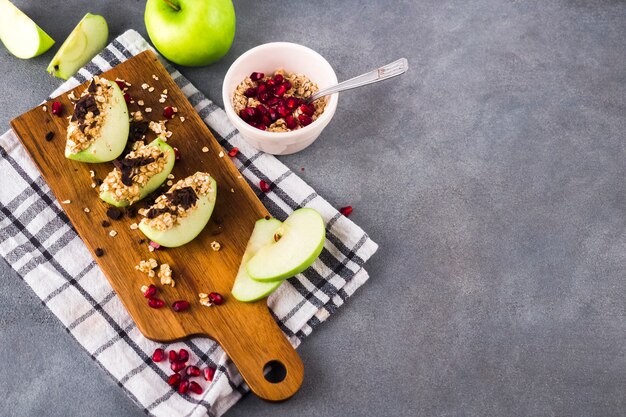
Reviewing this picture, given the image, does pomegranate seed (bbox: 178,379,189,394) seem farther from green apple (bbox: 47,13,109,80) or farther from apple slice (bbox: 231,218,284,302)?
green apple (bbox: 47,13,109,80)

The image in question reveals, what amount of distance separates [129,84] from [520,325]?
1.69 meters

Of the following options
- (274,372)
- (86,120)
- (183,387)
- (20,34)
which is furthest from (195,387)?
(20,34)

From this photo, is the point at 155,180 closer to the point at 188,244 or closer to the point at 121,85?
the point at 188,244

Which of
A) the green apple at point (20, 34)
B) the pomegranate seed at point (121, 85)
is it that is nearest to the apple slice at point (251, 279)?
the pomegranate seed at point (121, 85)

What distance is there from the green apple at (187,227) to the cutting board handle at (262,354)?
1.10 feet

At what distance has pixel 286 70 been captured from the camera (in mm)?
Result: 2375

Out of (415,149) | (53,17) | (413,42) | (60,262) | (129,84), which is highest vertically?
(53,17)

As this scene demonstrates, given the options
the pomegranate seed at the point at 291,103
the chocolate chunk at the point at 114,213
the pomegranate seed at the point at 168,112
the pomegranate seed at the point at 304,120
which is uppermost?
the pomegranate seed at the point at 168,112

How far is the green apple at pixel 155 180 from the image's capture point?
6.85 feet

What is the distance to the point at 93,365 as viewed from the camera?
2.11 meters

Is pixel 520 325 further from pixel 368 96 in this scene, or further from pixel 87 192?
pixel 87 192

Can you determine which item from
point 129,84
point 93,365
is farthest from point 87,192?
point 93,365

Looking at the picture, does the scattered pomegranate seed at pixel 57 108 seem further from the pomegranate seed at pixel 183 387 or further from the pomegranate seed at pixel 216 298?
the pomegranate seed at pixel 183 387

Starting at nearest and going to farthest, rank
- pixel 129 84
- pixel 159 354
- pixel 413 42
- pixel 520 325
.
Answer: pixel 159 354
pixel 520 325
pixel 129 84
pixel 413 42
